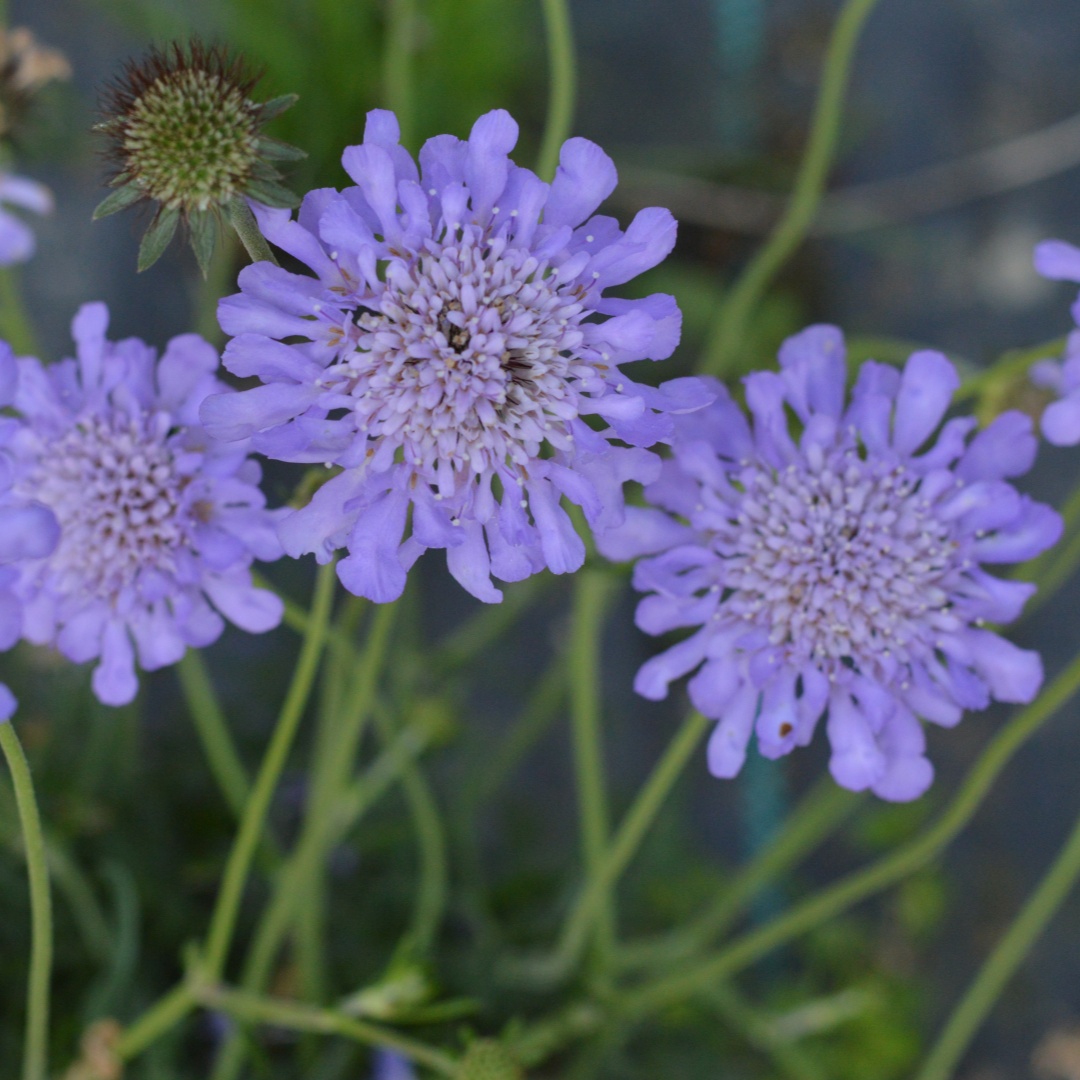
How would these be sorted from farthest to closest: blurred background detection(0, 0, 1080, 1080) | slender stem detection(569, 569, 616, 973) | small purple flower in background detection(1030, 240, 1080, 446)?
blurred background detection(0, 0, 1080, 1080) < slender stem detection(569, 569, 616, 973) < small purple flower in background detection(1030, 240, 1080, 446)

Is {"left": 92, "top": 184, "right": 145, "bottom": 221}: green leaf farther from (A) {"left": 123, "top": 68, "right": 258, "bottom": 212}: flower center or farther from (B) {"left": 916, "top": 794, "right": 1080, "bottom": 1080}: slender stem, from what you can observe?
(B) {"left": 916, "top": 794, "right": 1080, "bottom": 1080}: slender stem

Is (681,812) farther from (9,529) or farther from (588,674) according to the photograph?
(9,529)

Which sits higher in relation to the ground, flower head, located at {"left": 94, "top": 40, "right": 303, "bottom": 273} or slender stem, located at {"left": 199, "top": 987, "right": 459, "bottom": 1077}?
flower head, located at {"left": 94, "top": 40, "right": 303, "bottom": 273}

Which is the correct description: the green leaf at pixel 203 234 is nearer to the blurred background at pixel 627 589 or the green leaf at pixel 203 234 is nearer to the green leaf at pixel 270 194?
the green leaf at pixel 270 194

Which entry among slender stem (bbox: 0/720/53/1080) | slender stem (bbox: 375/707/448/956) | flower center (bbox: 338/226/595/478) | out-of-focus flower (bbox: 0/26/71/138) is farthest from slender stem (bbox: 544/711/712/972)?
out-of-focus flower (bbox: 0/26/71/138)

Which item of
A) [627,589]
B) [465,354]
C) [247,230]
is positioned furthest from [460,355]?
[627,589]

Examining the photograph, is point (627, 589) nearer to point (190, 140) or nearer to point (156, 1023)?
point (156, 1023)
